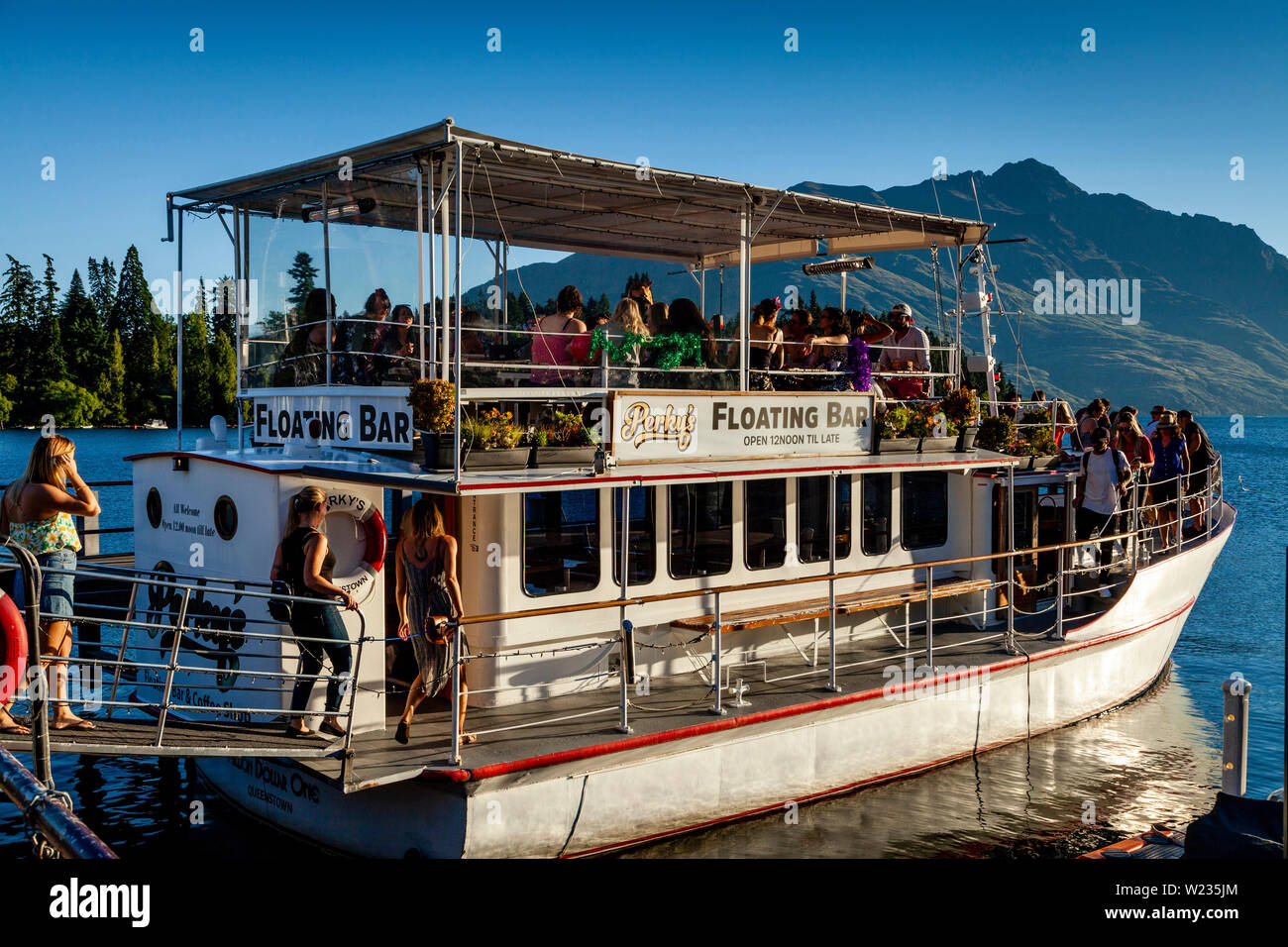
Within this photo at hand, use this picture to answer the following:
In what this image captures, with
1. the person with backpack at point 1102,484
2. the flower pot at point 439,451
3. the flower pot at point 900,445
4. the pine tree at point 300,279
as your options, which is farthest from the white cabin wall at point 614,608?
the pine tree at point 300,279

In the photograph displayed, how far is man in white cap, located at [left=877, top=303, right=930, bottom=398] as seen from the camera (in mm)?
13898

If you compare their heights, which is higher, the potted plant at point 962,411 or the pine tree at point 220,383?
the pine tree at point 220,383

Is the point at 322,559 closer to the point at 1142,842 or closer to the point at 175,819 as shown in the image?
the point at 175,819

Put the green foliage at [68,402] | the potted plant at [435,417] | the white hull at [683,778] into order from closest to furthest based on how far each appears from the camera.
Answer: the white hull at [683,778]
the potted plant at [435,417]
the green foliage at [68,402]

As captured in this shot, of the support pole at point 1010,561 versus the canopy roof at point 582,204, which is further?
the support pole at point 1010,561

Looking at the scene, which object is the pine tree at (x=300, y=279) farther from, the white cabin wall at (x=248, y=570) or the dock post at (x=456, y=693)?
the dock post at (x=456, y=693)

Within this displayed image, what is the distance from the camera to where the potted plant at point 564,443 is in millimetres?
9562

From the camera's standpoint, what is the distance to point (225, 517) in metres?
9.27

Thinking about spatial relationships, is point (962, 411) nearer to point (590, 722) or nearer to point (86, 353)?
point (590, 722)

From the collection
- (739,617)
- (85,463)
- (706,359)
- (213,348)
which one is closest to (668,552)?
(739,617)

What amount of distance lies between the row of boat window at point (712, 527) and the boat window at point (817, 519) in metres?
0.01

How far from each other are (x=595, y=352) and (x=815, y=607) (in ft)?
11.2

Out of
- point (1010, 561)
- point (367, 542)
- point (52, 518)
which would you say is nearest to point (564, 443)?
point (367, 542)
